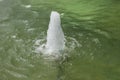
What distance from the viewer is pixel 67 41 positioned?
7.21m

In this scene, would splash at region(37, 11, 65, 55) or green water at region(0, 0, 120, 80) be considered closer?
Answer: green water at region(0, 0, 120, 80)

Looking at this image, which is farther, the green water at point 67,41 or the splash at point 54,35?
the splash at point 54,35

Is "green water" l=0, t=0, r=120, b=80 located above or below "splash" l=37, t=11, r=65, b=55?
below

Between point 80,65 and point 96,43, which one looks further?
point 96,43

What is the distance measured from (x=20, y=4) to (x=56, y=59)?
15.4 feet

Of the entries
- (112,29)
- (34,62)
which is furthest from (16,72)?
(112,29)

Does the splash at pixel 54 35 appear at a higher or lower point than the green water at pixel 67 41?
higher

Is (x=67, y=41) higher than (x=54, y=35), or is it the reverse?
(x=54, y=35)

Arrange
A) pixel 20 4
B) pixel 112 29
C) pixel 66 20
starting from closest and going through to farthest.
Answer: pixel 112 29 → pixel 66 20 → pixel 20 4

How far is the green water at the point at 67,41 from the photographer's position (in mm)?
5883

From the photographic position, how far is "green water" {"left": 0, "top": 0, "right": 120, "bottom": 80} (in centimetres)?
588

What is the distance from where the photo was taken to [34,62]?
627 cm

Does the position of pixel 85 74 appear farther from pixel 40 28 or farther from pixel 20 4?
pixel 20 4

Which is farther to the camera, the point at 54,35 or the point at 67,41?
the point at 67,41
